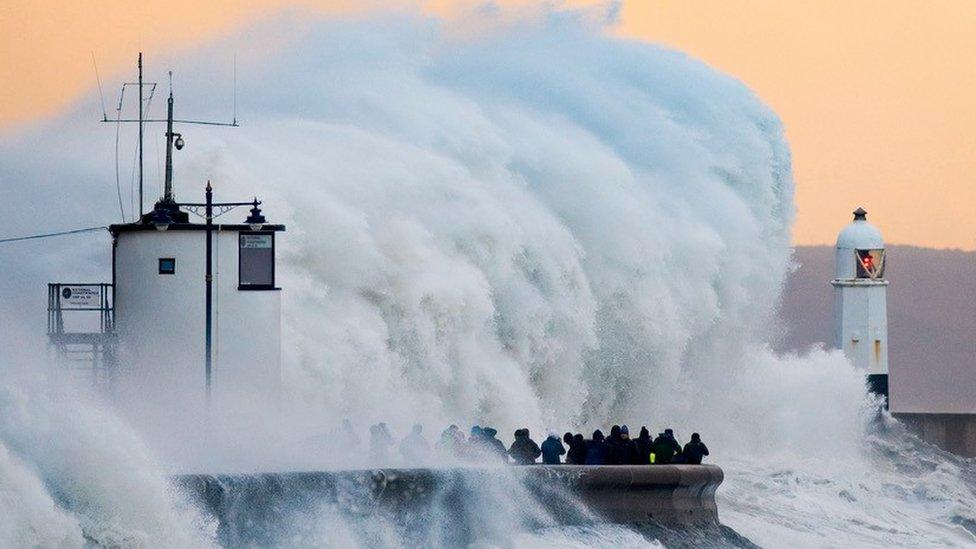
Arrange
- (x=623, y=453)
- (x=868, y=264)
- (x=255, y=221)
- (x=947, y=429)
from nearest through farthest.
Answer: (x=255, y=221), (x=623, y=453), (x=868, y=264), (x=947, y=429)

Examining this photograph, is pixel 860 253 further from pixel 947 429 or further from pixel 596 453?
pixel 596 453

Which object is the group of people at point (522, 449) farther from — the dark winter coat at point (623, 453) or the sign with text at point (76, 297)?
the sign with text at point (76, 297)

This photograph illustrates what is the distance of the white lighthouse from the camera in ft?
124

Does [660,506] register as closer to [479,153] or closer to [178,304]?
[178,304]

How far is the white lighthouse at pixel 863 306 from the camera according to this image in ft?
124

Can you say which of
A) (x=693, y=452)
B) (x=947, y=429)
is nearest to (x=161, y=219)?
(x=693, y=452)

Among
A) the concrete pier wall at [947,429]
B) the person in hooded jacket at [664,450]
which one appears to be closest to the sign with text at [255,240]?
the person in hooded jacket at [664,450]

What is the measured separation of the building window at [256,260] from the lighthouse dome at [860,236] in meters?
18.6

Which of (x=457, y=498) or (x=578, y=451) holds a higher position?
(x=578, y=451)

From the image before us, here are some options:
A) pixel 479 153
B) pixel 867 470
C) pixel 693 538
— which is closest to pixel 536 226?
pixel 479 153

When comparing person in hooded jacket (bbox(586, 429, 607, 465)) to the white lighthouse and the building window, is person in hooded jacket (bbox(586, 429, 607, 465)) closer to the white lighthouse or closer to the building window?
the building window

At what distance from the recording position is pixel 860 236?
127ft

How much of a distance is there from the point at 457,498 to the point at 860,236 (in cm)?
2041

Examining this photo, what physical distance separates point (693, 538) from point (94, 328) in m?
6.98
